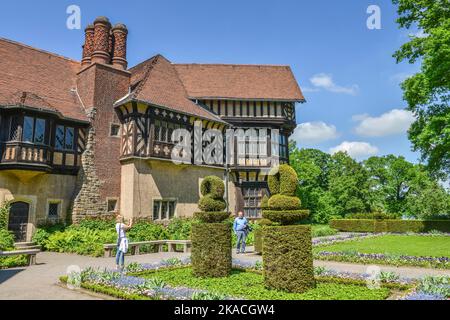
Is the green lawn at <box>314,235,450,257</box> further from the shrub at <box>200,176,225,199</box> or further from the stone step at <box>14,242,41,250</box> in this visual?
the stone step at <box>14,242,41,250</box>

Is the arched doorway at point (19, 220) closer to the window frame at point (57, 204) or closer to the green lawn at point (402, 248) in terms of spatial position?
the window frame at point (57, 204)

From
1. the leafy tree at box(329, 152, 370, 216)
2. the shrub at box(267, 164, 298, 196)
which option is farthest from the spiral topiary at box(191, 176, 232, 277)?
the leafy tree at box(329, 152, 370, 216)

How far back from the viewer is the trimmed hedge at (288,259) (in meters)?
8.30

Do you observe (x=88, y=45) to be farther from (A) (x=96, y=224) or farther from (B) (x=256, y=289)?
(B) (x=256, y=289)

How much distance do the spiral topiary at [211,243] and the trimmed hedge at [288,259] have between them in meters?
2.03

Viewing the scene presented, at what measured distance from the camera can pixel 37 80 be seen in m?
20.2

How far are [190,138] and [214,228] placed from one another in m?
13.5

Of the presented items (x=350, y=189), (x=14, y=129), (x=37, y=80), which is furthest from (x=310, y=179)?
(x=14, y=129)

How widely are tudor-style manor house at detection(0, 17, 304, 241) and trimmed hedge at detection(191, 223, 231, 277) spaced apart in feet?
33.3

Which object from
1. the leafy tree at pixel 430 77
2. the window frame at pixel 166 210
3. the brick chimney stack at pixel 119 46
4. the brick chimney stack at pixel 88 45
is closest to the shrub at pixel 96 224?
the window frame at pixel 166 210

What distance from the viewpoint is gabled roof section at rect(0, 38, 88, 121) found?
17.7 meters

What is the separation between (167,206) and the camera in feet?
72.3

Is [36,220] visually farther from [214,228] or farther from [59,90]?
[214,228]
